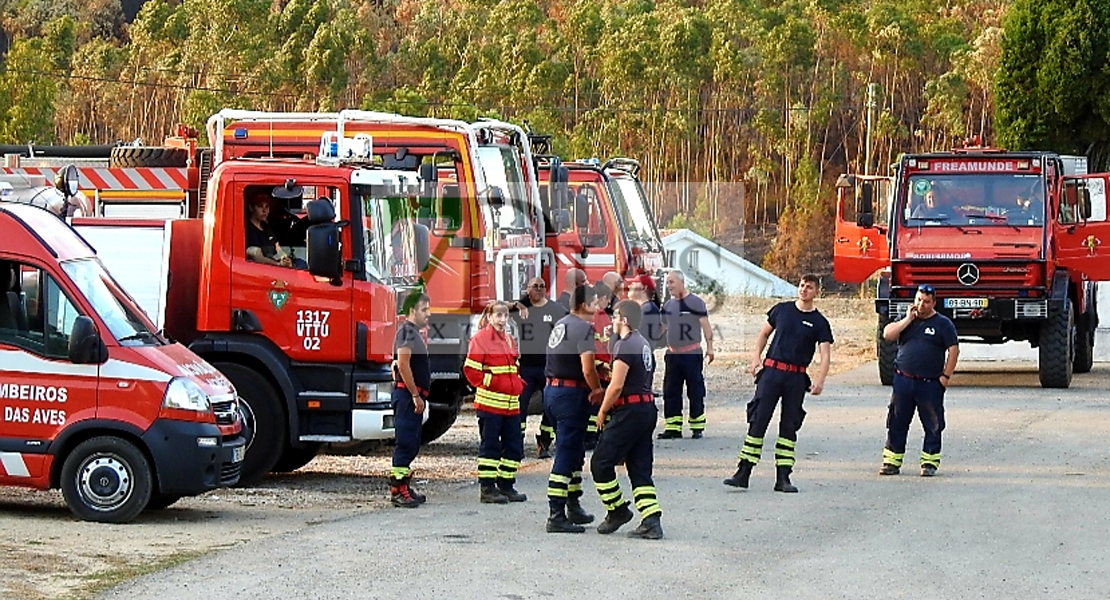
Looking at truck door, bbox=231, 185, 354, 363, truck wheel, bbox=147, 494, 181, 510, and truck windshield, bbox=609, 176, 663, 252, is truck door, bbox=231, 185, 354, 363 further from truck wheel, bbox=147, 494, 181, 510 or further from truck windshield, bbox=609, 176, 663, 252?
truck windshield, bbox=609, 176, 663, 252

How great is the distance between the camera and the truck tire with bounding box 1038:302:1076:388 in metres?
22.3

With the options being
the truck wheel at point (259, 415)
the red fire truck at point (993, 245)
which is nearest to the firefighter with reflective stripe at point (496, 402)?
the truck wheel at point (259, 415)

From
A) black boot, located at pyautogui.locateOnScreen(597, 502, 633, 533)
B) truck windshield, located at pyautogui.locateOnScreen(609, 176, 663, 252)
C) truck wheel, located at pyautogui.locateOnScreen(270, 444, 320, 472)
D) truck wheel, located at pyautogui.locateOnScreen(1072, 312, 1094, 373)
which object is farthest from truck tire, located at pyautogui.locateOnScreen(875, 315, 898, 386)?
black boot, located at pyautogui.locateOnScreen(597, 502, 633, 533)

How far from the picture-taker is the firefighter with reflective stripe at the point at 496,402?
42.3ft

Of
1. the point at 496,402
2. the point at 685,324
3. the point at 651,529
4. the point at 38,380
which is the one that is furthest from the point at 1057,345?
the point at 38,380

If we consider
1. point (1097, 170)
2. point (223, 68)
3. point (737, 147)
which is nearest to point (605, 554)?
point (1097, 170)

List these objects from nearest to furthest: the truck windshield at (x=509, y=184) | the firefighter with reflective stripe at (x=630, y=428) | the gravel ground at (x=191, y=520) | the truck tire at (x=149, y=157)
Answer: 1. the gravel ground at (x=191, y=520)
2. the firefighter with reflective stripe at (x=630, y=428)
3. the truck windshield at (x=509, y=184)
4. the truck tire at (x=149, y=157)

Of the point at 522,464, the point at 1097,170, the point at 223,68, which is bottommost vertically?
the point at 522,464

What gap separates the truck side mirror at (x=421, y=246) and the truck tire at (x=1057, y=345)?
10.3 m

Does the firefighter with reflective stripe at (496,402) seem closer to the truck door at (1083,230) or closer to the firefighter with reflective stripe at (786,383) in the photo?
the firefighter with reflective stripe at (786,383)

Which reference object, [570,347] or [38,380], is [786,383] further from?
[38,380]

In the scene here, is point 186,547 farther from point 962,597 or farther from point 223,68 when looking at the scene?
point 223,68

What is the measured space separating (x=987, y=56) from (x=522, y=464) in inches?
1736

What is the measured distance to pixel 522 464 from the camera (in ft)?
51.0
